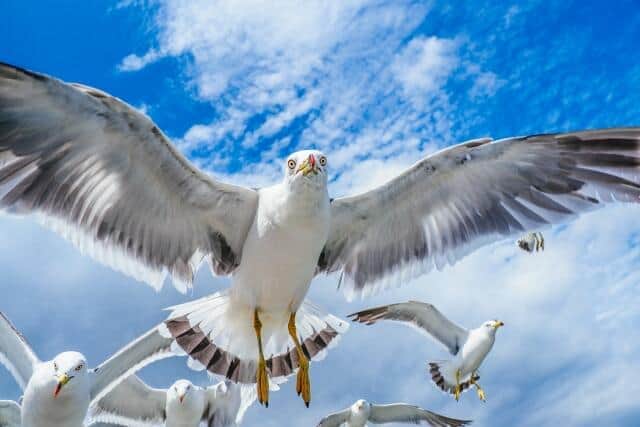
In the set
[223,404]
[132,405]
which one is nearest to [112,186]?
[223,404]

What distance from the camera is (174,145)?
4.88 metres

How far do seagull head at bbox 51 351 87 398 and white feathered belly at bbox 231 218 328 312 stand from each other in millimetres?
2096

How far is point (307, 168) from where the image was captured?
462cm

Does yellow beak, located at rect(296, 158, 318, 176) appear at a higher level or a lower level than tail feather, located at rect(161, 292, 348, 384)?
higher

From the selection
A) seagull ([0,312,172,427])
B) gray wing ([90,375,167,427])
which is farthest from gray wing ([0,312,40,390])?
gray wing ([90,375,167,427])

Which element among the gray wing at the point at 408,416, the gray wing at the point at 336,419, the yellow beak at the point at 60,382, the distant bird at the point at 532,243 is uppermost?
the distant bird at the point at 532,243

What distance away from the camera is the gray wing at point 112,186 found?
452cm

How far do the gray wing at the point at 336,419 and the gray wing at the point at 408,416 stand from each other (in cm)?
42

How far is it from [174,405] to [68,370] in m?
2.57

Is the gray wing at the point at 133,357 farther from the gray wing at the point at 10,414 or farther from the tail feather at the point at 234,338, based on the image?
the gray wing at the point at 10,414

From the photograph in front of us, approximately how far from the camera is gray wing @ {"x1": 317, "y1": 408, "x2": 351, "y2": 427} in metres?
12.2

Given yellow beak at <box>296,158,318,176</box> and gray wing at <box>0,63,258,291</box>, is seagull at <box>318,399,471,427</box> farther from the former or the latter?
yellow beak at <box>296,158,318,176</box>

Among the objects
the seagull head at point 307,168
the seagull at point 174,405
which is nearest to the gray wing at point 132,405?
the seagull at point 174,405

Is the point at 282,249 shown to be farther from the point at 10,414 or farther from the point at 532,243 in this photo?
the point at 532,243
